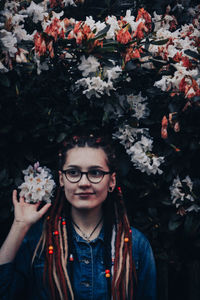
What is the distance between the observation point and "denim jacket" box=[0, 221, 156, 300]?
1480mm

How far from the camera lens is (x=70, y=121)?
1665 mm

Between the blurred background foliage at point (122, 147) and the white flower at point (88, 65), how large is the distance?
5.8 inches

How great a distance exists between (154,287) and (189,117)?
96 centimetres

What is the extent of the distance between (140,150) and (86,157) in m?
0.32

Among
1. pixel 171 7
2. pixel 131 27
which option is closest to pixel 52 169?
pixel 131 27

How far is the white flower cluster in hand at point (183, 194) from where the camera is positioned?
1694 mm

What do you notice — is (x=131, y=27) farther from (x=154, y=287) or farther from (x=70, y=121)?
(x=154, y=287)

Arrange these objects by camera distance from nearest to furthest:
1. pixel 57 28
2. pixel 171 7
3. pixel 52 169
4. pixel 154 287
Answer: pixel 57 28 → pixel 154 287 → pixel 52 169 → pixel 171 7

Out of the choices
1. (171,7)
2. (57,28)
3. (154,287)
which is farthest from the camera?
(171,7)

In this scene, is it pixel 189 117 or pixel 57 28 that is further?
pixel 189 117

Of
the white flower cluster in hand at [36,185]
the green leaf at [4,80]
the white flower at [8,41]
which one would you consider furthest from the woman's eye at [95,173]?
the white flower at [8,41]

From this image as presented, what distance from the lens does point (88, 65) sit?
5.12 feet

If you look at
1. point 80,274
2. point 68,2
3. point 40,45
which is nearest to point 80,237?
point 80,274

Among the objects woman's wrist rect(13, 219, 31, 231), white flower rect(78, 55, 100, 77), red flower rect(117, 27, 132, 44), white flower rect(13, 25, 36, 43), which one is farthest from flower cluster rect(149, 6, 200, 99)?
woman's wrist rect(13, 219, 31, 231)
